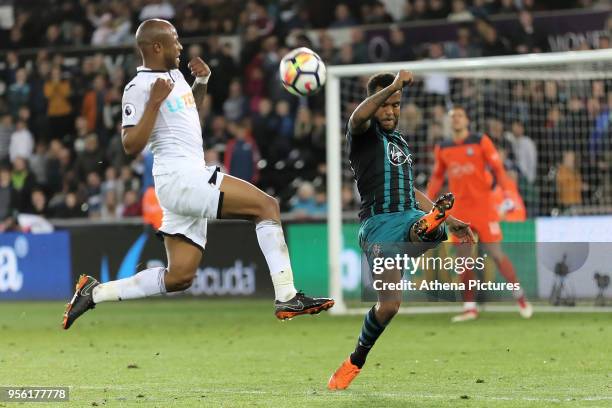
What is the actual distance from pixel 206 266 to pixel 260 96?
3797 mm

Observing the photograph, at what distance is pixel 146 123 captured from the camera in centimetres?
684

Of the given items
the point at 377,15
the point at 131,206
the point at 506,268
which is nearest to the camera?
the point at 506,268

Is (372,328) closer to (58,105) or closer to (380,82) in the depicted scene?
(380,82)

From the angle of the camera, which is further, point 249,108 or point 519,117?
point 249,108

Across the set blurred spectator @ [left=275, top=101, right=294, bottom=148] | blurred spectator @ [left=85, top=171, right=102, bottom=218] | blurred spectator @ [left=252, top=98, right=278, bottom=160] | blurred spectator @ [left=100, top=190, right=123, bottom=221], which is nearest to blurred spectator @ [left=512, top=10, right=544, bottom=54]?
blurred spectator @ [left=275, top=101, right=294, bottom=148]

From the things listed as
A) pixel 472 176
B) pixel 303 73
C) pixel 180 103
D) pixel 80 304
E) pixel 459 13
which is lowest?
pixel 80 304

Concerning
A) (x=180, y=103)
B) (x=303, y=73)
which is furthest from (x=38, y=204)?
(x=180, y=103)

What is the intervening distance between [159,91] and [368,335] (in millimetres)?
2036

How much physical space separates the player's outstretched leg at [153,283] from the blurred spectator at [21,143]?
1259 cm

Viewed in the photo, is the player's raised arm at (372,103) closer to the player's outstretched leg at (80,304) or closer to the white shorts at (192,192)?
the white shorts at (192,192)

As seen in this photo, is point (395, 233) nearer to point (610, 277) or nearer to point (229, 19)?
point (610, 277)

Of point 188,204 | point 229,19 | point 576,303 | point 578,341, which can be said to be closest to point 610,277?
point 578,341

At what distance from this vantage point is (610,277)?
11.1 meters

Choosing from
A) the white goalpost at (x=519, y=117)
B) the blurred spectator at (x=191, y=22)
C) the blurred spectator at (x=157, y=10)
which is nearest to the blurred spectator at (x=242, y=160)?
the white goalpost at (x=519, y=117)
